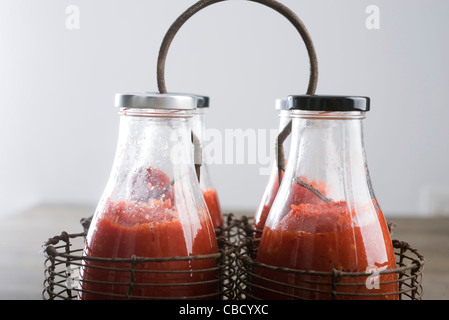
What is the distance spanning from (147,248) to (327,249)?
16 cm

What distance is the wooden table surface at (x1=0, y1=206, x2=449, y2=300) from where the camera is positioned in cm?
77

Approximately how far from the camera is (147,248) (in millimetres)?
490

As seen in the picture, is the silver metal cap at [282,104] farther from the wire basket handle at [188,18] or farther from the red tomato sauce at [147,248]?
the red tomato sauce at [147,248]

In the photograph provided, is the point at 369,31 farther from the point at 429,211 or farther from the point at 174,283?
the point at 174,283

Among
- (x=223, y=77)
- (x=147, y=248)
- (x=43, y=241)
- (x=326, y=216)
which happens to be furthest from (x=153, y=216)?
(x=223, y=77)

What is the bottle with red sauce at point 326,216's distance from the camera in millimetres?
473

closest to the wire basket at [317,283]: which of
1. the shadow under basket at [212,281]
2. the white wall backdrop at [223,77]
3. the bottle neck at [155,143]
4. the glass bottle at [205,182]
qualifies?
the shadow under basket at [212,281]

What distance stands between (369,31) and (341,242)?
160 centimetres

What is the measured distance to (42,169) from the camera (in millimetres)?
2207

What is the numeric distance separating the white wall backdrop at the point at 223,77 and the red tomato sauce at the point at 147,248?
54.7 inches

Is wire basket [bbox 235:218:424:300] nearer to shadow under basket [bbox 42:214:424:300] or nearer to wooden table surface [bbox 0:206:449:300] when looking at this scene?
shadow under basket [bbox 42:214:424:300]

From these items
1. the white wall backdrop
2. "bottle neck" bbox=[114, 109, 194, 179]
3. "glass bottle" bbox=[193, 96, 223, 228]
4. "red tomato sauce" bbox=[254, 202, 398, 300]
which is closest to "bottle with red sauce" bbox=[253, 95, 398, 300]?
"red tomato sauce" bbox=[254, 202, 398, 300]

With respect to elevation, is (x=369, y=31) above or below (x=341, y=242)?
above
